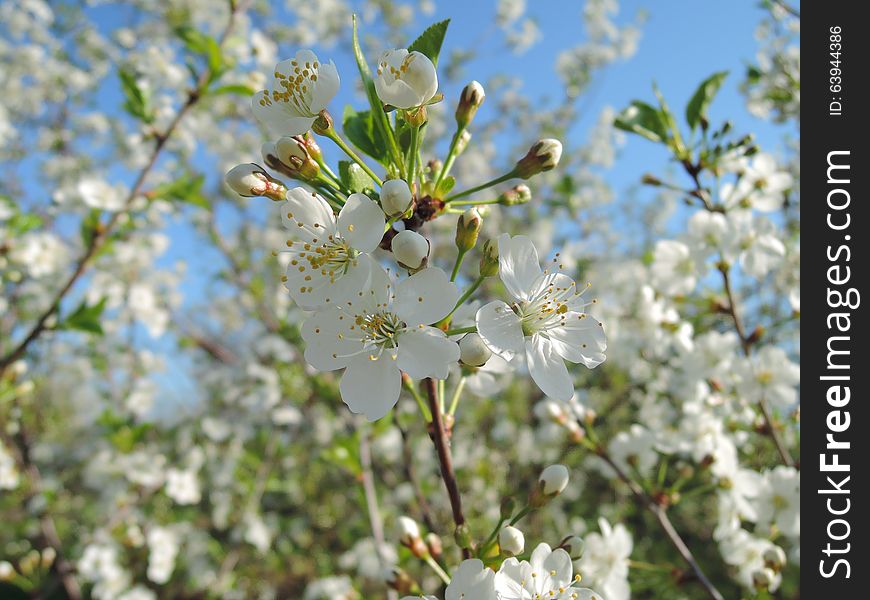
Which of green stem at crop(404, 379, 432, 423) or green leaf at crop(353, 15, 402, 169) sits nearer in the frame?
green leaf at crop(353, 15, 402, 169)

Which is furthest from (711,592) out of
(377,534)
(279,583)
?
(279,583)

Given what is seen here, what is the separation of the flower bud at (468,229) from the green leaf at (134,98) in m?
2.15

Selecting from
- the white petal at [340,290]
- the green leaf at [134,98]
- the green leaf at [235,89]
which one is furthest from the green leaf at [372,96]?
the green leaf at [134,98]

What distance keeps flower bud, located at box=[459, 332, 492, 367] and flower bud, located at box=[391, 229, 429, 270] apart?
0.16 m

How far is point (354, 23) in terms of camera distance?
99cm

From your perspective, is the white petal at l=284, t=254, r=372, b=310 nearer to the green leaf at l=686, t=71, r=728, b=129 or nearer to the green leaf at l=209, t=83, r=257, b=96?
the green leaf at l=686, t=71, r=728, b=129

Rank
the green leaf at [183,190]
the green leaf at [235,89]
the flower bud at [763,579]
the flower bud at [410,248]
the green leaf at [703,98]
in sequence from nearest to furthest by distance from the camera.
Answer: the flower bud at [410,248]
the flower bud at [763,579]
the green leaf at [703,98]
the green leaf at [235,89]
the green leaf at [183,190]

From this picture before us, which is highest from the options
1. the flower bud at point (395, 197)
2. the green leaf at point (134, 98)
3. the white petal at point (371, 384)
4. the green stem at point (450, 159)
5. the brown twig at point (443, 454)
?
the green leaf at point (134, 98)

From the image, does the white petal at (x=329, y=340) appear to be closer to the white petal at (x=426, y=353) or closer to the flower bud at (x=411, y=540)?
the white petal at (x=426, y=353)

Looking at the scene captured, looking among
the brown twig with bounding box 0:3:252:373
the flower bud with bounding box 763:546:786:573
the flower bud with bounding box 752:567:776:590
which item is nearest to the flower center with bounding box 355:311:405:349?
the flower bud with bounding box 752:567:776:590

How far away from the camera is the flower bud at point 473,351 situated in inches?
37.1

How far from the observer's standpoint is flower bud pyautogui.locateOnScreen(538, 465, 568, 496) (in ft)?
3.82
